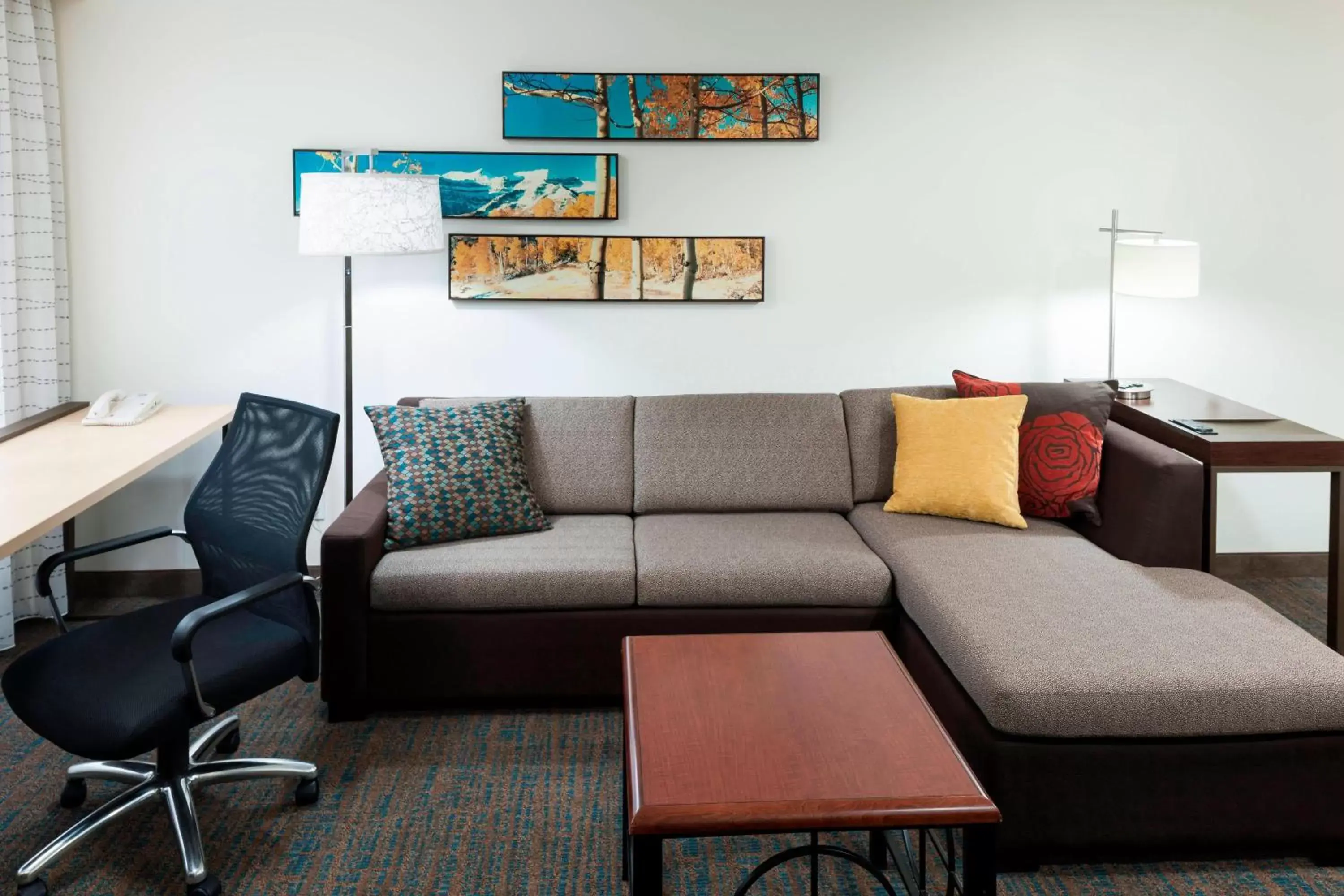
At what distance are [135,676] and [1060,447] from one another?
2.65 metres

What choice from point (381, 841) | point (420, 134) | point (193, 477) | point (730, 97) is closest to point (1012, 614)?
point (381, 841)

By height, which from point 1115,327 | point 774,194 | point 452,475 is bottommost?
point 452,475

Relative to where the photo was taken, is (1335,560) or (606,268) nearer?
(1335,560)

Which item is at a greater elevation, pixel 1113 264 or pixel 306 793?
pixel 1113 264

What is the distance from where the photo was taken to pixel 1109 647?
8.58ft

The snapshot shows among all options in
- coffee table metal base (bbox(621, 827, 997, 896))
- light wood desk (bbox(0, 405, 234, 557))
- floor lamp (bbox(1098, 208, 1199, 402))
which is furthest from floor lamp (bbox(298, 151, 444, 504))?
floor lamp (bbox(1098, 208, 1199, 402))

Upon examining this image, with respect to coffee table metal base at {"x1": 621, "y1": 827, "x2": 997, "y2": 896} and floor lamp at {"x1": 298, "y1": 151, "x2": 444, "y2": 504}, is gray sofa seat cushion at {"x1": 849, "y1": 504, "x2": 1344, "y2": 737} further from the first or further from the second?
floor lamp at {"x1": 298, "y1": 151, "x2": 444, "y2": 504}

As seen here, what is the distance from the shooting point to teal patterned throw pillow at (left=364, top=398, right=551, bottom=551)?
11.3 feet

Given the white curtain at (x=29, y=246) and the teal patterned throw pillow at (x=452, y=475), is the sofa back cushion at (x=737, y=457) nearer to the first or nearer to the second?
the teal patterned throw pillow at (x=452, y=475)

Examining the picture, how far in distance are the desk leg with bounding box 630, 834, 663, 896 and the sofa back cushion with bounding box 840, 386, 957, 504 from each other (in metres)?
2.13

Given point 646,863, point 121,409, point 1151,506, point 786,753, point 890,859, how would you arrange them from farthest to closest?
1. point 121,409
2. point 1151,506
3. point 890,859
4. point 786,753
5. point 646,863

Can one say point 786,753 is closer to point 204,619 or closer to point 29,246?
point 204,619

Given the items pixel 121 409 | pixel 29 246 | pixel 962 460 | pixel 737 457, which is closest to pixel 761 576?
pixel 737 457

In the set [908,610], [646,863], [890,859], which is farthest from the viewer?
[908,610]
